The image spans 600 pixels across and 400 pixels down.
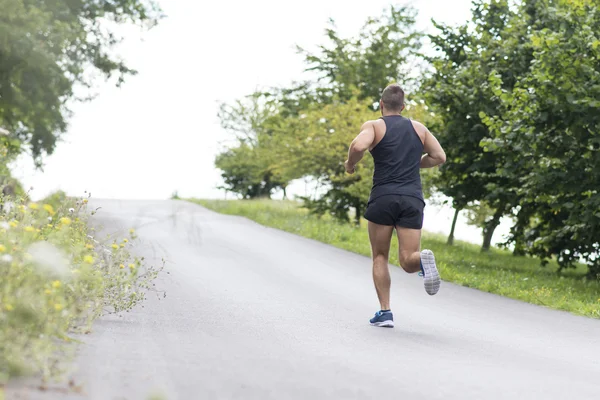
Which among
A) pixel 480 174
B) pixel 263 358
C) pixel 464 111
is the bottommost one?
pixel 263 358

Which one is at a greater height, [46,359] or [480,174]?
[480,174]

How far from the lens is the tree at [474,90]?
2230cm

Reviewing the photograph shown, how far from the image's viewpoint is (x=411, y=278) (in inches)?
559

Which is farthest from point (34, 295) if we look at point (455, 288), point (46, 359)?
point (455, 288)

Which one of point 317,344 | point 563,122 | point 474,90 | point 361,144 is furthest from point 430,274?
point 474,90

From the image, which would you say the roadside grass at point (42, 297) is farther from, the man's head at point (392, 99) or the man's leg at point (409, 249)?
the man's head at point (392, 99)

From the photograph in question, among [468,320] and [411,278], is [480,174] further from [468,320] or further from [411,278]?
[468,320]

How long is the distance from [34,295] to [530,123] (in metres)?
13.4

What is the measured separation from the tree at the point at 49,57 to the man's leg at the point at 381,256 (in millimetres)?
16301

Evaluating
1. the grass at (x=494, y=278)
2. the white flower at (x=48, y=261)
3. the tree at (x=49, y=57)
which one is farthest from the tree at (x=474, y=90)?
the white flower at (x=48, y=261)

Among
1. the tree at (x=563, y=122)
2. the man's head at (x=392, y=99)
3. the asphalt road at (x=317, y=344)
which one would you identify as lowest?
the asphalt road at (x=317, y=344)

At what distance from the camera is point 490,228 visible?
28.1 m

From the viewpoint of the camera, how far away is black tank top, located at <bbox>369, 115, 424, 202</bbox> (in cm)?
798

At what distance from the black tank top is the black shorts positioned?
0.06 metres
